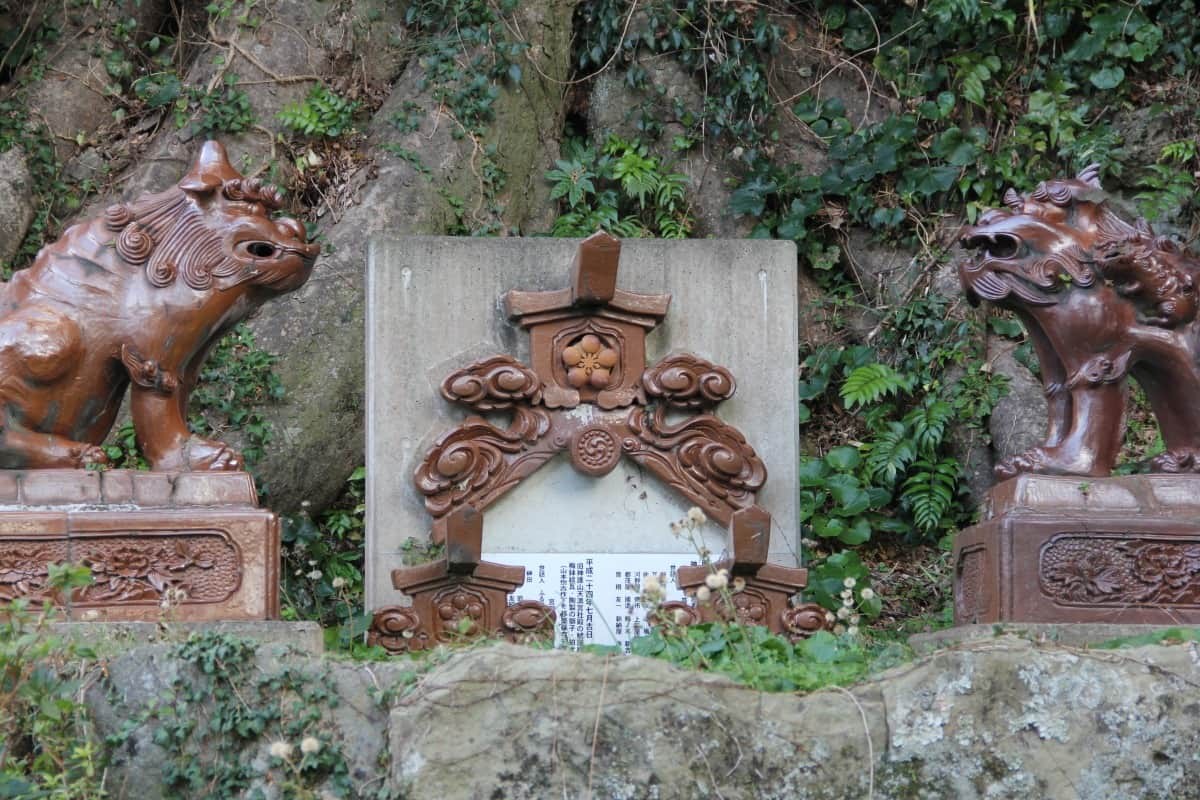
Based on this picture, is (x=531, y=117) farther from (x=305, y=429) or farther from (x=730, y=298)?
(x=730, y=298)

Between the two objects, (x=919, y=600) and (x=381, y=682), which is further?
(x=919, y=600)

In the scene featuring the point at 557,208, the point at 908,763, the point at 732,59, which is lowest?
the point at 908,763

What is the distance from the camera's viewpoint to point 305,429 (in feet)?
33.4

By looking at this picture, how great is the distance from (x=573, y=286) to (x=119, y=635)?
3174mm

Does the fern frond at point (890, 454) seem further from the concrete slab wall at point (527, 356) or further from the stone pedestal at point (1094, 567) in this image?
the stone pedestal at point (1094, 567)

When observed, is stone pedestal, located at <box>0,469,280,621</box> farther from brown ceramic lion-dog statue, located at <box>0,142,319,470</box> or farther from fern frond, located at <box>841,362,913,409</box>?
fern frond, located at <box>841,362,913,409</box>

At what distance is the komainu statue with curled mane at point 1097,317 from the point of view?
6449 mm

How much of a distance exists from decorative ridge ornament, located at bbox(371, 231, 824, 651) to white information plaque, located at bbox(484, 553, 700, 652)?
341mm

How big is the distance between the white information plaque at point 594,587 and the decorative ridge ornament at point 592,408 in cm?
34

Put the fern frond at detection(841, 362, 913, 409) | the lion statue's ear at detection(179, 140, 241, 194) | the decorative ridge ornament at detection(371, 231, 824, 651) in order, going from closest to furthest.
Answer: the lion statue's ear at detection(179, 140, 241, 194) < the decorative ridge ornament at detection(371, 231, 824, 651) < the fern frond at detection(841, 362, 913, 409)

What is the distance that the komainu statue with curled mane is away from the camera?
6449mm

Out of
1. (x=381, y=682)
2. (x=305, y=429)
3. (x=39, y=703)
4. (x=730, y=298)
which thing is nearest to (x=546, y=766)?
(x=381, y=682)

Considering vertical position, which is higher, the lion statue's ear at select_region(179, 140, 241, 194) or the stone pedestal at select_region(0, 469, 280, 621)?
the lion statue's ear at select_region(179, 140, 241, 194)

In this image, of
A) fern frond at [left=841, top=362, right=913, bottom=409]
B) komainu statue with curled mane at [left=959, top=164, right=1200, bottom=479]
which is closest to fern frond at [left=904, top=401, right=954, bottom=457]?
fern frond at [left=841, top=362, right=913, bottom=409]
